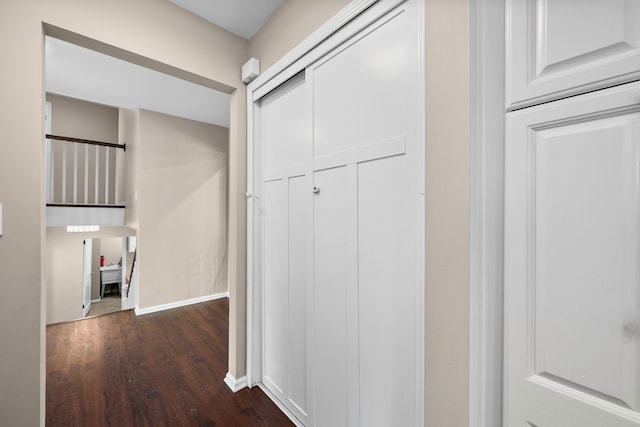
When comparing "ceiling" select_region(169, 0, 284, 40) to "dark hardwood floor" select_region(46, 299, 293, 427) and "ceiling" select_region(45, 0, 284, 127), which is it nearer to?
"ceiling" select_region(45, 0, 284, 127)

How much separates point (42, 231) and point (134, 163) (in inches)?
114

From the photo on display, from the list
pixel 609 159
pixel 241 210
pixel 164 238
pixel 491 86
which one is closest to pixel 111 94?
pixel 164 238

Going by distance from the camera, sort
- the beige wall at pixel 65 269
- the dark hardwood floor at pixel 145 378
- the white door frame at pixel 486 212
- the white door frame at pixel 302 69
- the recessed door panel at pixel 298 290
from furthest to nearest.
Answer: the beige wall at pixel 65 269
the dark hardwood floor at pixel 145 378
the recessed door panel at pixel 298 290
the white door frame at pixel 302 69
the white door frame at pixel 486 212

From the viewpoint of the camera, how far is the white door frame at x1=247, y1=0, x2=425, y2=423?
98 centimetres

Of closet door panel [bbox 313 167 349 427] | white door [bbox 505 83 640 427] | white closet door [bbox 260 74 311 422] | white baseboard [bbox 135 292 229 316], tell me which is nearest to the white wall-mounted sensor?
white closet door [bbox 260 74 311 422]

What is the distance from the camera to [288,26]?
5.41ft

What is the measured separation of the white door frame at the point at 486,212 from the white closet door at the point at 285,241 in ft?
2.95

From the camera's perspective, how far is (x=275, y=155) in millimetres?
1858

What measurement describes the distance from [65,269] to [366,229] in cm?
563

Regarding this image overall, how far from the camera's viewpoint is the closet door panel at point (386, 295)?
1.06 meters

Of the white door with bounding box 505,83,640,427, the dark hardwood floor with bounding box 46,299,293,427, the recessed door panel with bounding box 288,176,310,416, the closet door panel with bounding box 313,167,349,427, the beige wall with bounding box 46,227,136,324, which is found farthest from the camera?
the beige wall with bounding box 46,227,136,324

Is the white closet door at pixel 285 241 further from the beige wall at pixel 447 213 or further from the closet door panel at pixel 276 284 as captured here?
the beige wall at pixel 447 213

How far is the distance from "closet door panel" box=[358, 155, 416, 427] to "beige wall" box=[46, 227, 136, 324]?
441cm

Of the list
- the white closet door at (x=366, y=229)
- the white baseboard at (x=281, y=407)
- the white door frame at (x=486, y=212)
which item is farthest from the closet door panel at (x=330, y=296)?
the white door frame at (x=486, y=212)
